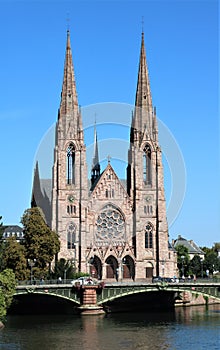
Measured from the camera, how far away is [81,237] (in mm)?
107438

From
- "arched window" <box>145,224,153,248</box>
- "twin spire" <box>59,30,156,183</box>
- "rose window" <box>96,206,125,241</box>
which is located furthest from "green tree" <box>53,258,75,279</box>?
"twin spire" <box>59,30,156,183</box>

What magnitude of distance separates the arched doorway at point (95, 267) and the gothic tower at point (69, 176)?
3.29 m

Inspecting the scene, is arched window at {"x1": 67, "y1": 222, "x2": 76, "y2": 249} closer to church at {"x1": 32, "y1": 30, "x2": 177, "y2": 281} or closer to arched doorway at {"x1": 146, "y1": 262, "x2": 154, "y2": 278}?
church at {"x1": 32, "y1": 30, "x2": 177, "y2": 281}

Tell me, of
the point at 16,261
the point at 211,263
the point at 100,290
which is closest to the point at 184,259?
the point at 211,263

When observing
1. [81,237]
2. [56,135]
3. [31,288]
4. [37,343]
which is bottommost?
[37,343]

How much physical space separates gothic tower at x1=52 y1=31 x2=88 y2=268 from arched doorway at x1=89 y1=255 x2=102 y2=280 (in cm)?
329

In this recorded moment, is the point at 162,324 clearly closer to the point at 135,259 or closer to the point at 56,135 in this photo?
the point at 135,259

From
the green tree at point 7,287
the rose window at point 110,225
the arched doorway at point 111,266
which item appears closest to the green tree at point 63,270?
the arched doorway at point 111,266

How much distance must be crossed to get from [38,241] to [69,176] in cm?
1990

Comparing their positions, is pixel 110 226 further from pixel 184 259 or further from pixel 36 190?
pixel 184 259

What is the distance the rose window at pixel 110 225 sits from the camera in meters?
110

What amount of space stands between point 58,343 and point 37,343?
5.58 feet

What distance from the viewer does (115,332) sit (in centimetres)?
6309

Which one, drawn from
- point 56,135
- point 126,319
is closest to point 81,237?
point 56,135
